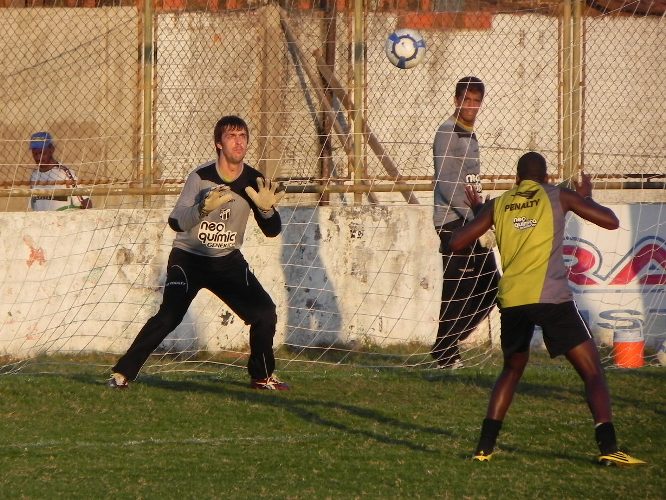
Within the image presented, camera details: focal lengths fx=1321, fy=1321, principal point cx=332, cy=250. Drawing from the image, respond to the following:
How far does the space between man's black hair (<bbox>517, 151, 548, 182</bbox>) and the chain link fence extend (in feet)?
15.8

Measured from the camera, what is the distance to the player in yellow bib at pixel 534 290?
269 inches

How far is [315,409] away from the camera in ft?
28.5

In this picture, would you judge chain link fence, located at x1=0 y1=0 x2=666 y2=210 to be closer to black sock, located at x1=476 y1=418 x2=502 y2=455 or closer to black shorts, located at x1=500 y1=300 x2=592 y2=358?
black shorts, located at x1=500 y1=300 x2=592 y2=358

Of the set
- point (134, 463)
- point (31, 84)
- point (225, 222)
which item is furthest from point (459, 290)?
point (31, 84)

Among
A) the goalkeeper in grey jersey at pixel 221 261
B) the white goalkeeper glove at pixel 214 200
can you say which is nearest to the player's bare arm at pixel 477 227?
the white goalkeeper glove at pixel 214 200

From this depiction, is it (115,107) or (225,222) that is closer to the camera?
(225,222)

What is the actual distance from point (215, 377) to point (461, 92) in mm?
2939

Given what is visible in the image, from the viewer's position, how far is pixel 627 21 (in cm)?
1252

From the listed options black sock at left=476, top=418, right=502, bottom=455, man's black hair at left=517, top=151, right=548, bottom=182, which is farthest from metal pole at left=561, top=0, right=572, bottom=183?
black sock at left=476, top=418, right=502, bottom=455

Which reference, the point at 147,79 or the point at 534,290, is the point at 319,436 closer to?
the point at 534,290

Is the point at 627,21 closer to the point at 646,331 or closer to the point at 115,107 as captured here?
the point at 646,331

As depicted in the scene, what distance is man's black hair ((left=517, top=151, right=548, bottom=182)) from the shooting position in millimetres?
7078

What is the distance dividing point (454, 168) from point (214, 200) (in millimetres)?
2539

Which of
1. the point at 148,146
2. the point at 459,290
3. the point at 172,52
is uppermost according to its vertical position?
the point at 172,52
